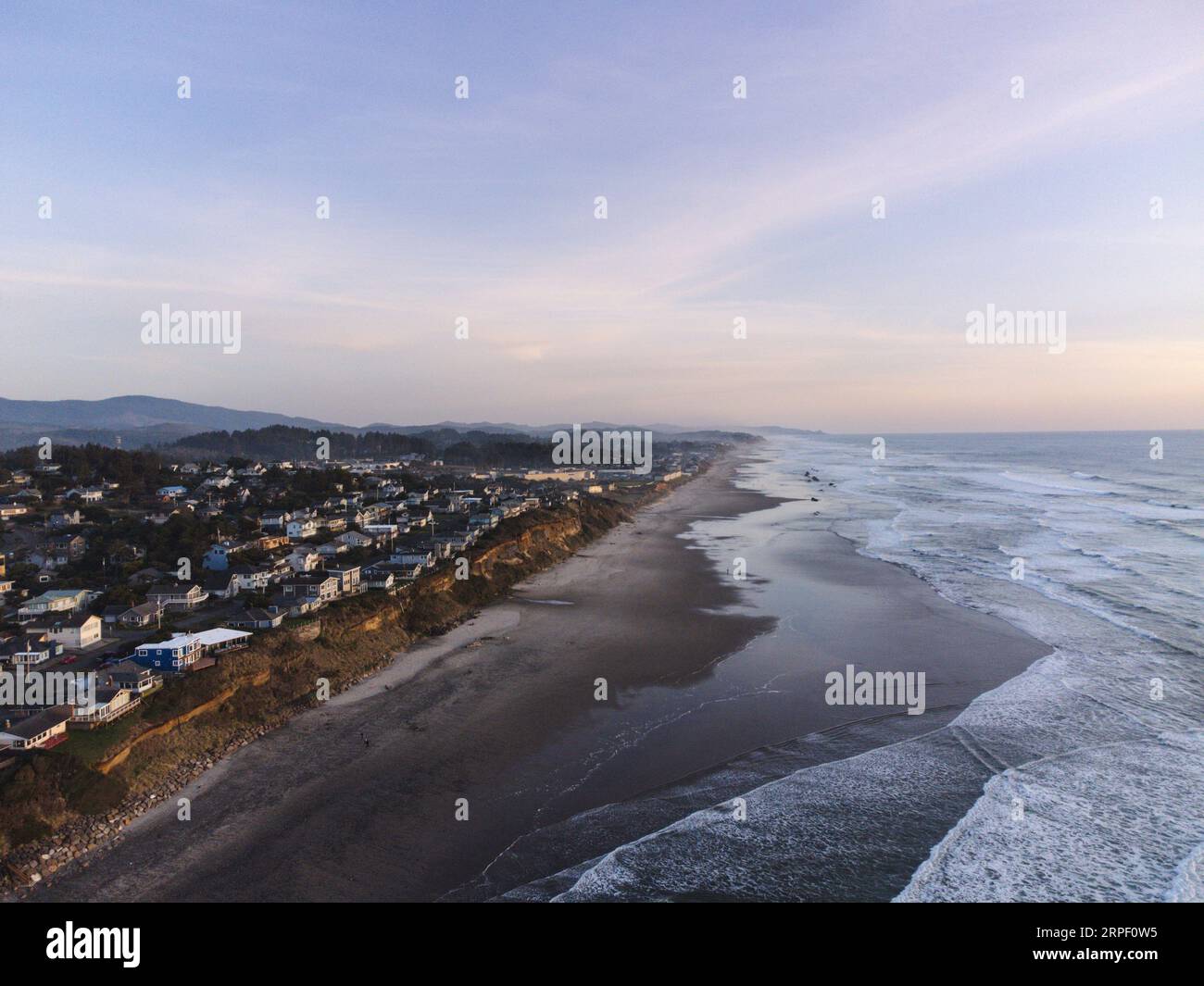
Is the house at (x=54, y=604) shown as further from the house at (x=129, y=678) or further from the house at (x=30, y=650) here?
the house at (x=129, y=678)

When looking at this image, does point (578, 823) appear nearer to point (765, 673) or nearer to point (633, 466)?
point (765, 673)

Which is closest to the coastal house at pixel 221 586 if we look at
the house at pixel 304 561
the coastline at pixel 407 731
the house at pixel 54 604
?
the house at pixel 304 561

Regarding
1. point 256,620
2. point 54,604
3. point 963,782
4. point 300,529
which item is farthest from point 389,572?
point 963,782

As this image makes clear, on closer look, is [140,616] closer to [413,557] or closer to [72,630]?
[72,630]

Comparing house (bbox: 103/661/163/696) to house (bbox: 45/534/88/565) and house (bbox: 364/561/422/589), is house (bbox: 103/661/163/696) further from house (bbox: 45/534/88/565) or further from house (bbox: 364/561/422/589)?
house (bbox: 45/534/88/565)
